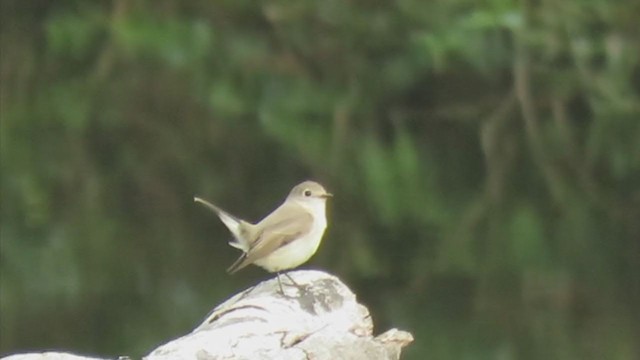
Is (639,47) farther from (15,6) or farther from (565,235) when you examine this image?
(15,6)

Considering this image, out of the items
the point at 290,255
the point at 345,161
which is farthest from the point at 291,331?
the point at 345,161

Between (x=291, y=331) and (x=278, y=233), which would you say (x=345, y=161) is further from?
(x=291, y=331)

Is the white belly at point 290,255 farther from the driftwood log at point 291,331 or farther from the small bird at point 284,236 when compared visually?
the driftwood log at point 291,331

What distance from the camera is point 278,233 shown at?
421 cm

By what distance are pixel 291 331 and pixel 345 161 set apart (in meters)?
2.71

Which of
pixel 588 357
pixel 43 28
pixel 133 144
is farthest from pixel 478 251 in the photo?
pixel 43 28

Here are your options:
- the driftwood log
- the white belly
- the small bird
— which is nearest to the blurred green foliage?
the small bird

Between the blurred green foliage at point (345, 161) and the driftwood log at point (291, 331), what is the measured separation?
2015mm

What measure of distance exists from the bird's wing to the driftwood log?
22cm

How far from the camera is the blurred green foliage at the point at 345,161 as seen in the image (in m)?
6.07

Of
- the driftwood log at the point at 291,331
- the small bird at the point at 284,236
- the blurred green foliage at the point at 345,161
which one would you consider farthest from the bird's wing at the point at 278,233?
the blurred green foliage at the point at 345,161

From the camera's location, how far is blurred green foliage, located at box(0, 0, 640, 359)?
607cm

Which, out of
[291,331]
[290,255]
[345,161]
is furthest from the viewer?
[345,161]

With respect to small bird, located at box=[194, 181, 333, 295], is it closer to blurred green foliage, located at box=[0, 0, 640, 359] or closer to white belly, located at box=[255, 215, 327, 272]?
white belly, located at box=[255, 215, 327, 272]
